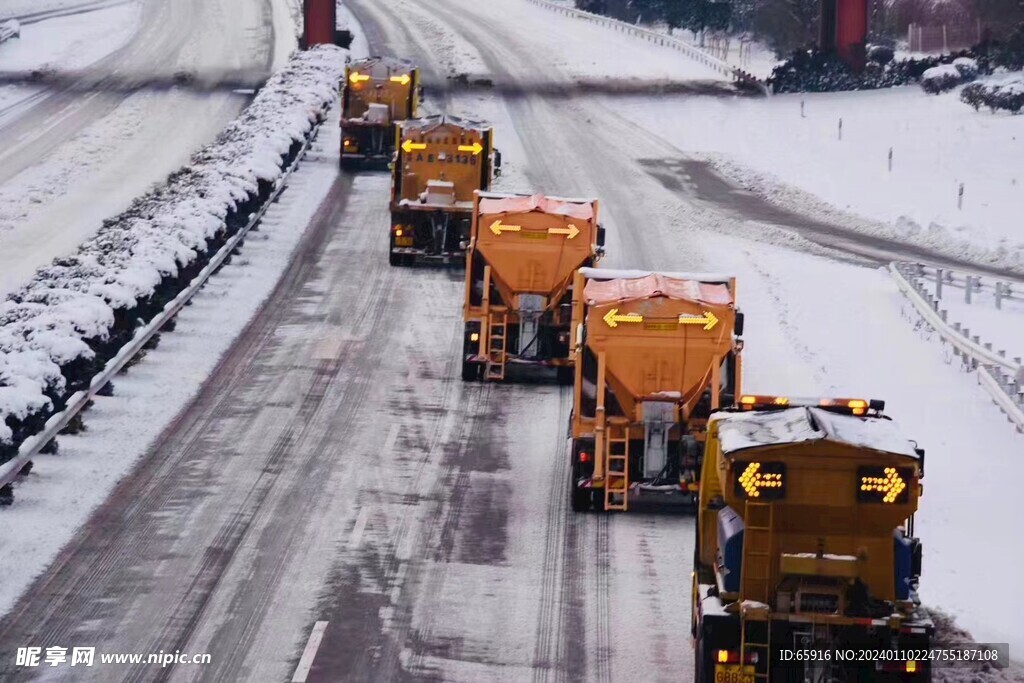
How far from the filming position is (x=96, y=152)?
47.9 metres

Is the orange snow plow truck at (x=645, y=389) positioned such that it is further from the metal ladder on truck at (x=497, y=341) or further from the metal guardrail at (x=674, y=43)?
the metal guardrail at (x=674, y=43)

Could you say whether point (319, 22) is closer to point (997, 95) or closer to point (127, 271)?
point (997, 95)

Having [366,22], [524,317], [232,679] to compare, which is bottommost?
[232,679]

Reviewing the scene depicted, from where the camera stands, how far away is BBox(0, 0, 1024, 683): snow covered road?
15.9m

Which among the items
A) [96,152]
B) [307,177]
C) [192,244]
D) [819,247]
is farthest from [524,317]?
[96,152]

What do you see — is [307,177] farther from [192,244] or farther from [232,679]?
[232,679]

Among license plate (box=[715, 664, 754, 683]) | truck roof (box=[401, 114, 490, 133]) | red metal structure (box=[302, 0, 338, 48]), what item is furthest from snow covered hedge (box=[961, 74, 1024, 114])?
license plate (box=[715, 664, 754, 683])

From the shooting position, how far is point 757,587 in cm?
1323

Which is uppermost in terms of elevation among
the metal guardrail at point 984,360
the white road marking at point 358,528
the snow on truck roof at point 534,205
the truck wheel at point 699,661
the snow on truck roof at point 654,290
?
the snow on truck roof at point 534,205

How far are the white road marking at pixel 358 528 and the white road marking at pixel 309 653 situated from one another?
7.70ft

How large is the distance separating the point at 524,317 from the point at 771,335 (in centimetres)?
570

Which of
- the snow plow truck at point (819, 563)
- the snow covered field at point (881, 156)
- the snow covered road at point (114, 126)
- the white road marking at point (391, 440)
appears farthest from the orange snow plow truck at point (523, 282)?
the snow covered field at point (881, 156)

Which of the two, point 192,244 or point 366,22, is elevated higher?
point 366,22

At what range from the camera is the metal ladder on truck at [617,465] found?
1962 centimetres
